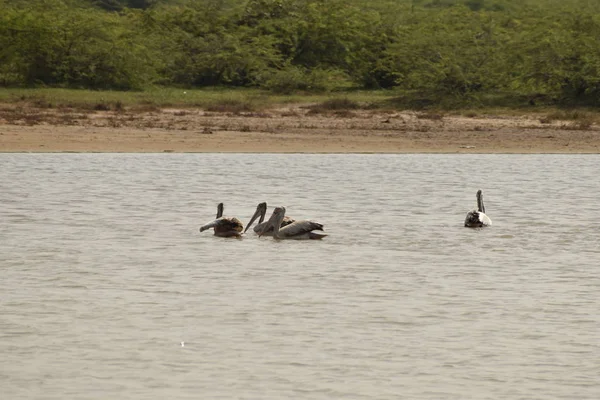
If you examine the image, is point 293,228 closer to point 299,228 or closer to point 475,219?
point 299,228

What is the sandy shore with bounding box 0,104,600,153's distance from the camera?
23.8 metres

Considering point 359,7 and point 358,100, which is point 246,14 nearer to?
point 359,7

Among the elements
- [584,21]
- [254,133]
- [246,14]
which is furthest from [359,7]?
[254,133]

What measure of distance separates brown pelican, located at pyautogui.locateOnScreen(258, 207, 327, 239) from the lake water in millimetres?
112

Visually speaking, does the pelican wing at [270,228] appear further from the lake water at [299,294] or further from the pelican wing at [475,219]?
the pelican wing at [475,219]

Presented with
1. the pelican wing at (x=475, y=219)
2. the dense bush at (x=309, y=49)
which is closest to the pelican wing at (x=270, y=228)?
the pelican wing at (x=475, y=219)

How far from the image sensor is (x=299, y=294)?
10.1 meters

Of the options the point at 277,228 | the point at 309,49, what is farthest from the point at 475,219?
the point at 309,49

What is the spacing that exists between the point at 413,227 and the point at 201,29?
2692 centimetres

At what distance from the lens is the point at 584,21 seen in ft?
116

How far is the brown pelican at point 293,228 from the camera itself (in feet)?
44.1

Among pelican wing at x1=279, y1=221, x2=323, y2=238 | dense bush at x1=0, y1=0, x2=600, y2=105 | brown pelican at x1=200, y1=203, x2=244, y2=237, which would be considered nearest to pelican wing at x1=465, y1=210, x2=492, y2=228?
pelican wing at x1=279, y1=221, x2=323, y2=238

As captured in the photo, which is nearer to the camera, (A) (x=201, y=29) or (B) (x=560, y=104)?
(B) (x=560, y=104)

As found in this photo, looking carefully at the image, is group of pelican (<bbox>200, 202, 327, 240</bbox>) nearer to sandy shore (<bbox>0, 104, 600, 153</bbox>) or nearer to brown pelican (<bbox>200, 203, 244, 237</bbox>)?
brown pelican (<bbox>200, 203, 244, 237</bbox>)
